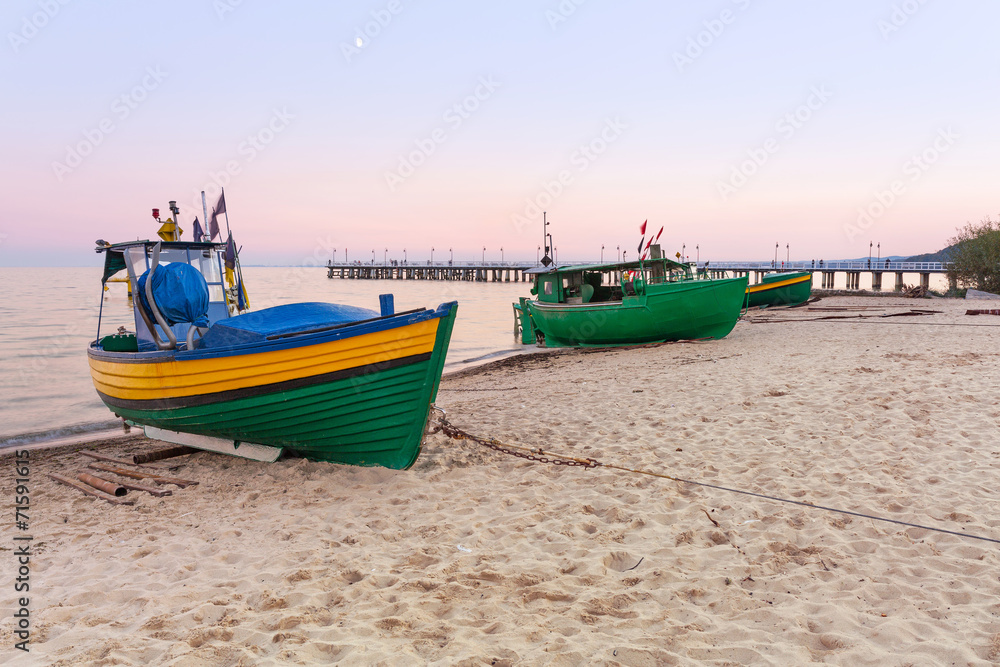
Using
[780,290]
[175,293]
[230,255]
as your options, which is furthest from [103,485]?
[780,290]

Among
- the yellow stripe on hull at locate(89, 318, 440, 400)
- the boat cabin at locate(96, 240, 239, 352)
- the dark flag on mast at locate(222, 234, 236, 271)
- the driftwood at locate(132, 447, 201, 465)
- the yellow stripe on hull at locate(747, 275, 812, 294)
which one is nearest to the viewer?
the yellow stripe on hull at locate(89, 318, 440, 400)

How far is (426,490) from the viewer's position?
19.2 feet

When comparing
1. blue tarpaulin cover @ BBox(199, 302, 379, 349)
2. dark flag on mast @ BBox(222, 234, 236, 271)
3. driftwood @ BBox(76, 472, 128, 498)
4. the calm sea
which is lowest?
the calm sea

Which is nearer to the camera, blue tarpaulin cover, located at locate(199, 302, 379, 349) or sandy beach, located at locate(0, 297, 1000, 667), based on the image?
sandy beach, located at locate(0, 297, 1000, 667)

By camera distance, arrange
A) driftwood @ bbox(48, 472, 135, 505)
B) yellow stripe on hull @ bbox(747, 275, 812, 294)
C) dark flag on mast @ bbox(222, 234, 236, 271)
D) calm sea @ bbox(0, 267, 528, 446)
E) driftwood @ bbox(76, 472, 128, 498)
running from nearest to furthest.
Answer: driftwood @ bbox(48, 472, 135, 505), driftwood @ bbox(76, 472, 128, 498), dark flag on mast @ bbox(222, 234, 236, 271), calm sea @ bbox(0, 267, 528, 446), yellow stripe on hull @ bbox(747, 275, 812, 294)

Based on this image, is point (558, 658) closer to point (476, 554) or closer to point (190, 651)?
point (476, 554)

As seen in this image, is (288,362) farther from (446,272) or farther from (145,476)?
(446,272)

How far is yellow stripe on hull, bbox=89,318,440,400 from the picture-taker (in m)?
5.78

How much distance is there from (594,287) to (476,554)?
589 inches

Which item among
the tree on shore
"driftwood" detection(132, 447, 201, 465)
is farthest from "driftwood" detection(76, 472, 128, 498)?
the tree on shore

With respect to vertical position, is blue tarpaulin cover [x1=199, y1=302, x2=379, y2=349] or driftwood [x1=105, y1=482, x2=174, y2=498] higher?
blue tarpaulin cover [x1=199, y1=302, x2=379, y2=349]

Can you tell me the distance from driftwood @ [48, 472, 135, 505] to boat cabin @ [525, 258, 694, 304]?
13.5 m

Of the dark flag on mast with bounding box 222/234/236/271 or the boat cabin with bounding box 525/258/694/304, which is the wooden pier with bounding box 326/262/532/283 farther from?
the dark flag on mast with bounding box 222/234/236/271

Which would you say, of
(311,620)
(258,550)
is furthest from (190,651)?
(258,550)
